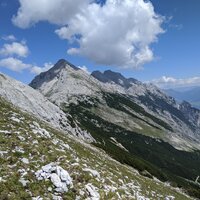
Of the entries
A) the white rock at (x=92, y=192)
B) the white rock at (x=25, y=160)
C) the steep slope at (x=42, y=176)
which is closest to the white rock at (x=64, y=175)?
the steep slope at (x=42, y=176)

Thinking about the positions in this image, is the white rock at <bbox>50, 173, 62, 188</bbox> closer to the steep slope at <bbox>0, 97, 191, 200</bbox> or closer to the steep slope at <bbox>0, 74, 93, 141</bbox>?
the steep slope at <bbox>0, 97, 191, 200</bbox>

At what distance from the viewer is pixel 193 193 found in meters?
72.7

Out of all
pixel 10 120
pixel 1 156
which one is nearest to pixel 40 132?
pixel 10 120

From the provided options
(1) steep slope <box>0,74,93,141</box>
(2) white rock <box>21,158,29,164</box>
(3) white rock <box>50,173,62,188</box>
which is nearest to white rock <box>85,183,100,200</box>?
(3) white rock <box>50,173,62,188</box>

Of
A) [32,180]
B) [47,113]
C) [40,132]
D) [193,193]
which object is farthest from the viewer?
[47,113]

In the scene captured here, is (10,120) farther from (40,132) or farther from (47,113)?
(47,113)

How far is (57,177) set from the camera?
67.6 ft

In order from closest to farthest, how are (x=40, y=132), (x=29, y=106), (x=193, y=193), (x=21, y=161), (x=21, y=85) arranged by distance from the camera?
(x=21, y=161) → (x=40, y=132) → (x=193, y=193) → (x=29, y=106) → (x=21, y=85)

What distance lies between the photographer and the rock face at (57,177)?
794 inches

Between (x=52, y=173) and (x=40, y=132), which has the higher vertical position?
(x=40, y=132)

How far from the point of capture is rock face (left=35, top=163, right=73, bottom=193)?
20.2 meters

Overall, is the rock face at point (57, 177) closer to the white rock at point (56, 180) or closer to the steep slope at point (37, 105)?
the white rock at point (56, 180)

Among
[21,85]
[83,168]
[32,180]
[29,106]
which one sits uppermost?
[21,85]

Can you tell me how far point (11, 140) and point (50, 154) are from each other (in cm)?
363
